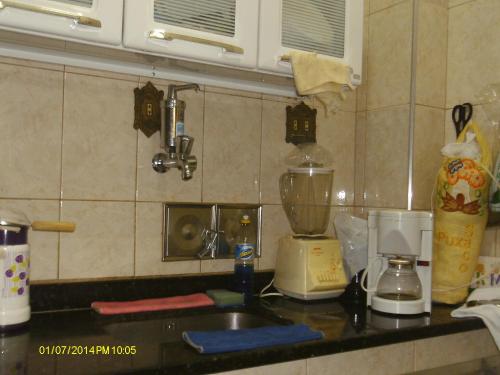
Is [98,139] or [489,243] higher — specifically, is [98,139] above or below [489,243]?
above

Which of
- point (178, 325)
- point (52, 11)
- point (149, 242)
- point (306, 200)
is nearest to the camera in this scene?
point (52, 11)

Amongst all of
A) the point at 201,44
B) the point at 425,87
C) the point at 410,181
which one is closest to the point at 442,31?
the point at 425,87

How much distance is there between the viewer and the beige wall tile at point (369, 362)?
4.42 ft

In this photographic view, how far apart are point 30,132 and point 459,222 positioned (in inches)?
51.5

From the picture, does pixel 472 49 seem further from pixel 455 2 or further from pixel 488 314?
pixel 488 314

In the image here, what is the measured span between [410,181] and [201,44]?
92 centimetres

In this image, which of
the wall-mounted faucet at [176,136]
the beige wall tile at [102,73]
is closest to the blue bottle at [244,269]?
the wall-mounted faucet at [176,136]

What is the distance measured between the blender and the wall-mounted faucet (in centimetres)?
41

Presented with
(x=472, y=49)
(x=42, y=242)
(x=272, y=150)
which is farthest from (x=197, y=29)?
(x=472, y=49)

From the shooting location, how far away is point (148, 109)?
157 centimetres

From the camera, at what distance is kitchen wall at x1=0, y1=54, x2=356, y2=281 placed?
140cm

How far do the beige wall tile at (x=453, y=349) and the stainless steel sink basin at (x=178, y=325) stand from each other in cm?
47

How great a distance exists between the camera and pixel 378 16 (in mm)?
1989

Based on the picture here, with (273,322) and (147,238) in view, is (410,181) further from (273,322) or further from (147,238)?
A: (147,238)
